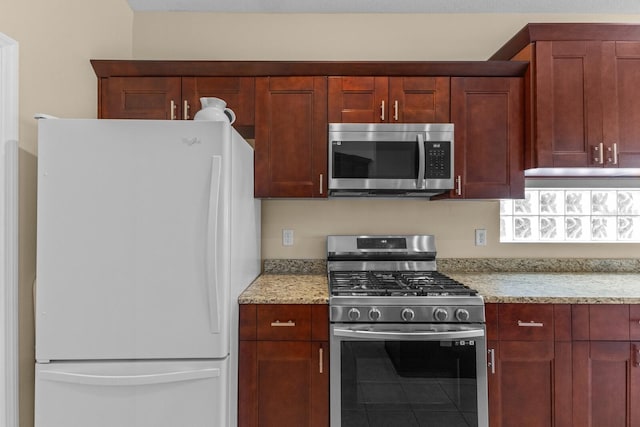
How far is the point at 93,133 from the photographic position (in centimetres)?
162

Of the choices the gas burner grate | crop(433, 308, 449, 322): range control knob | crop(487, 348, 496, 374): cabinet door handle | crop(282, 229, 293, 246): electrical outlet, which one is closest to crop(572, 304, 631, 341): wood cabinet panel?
crop(487, 348, 496, 374): cabinet door handle

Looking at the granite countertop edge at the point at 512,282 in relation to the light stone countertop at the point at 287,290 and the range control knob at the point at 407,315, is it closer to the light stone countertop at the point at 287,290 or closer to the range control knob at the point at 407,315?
the light stone countertop at the point at 287,290

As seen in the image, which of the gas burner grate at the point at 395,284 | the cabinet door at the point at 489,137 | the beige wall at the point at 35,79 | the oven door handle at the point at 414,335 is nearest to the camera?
the beige wall at the point at 35,79

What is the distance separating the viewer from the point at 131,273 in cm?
163

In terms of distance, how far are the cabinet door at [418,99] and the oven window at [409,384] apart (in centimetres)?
126

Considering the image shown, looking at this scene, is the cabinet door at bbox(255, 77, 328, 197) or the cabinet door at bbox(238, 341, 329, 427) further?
the cabinet door at bbox(255, 77, 328, 197)

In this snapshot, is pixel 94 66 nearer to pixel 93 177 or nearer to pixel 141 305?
pixel 93 177

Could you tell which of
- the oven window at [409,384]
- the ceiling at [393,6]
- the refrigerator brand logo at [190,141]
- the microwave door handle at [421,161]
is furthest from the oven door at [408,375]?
the ceiling at [393,6]

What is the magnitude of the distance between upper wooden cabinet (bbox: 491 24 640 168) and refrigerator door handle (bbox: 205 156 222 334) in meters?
1.77

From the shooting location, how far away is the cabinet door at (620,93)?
2.20 m

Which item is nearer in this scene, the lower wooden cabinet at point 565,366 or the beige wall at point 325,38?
the lower wooden cabinet at point 565,366

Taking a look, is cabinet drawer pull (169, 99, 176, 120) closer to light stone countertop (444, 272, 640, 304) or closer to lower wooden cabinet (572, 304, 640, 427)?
light stone countertop (444, 272, 640, 304)

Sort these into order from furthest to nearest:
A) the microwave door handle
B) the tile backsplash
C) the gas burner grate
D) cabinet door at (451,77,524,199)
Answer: the tile backsplash, cabinet door at (451,77,524,199), the microwave door handle, the gas burner grate

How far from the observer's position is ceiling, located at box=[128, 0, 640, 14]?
2568mm
